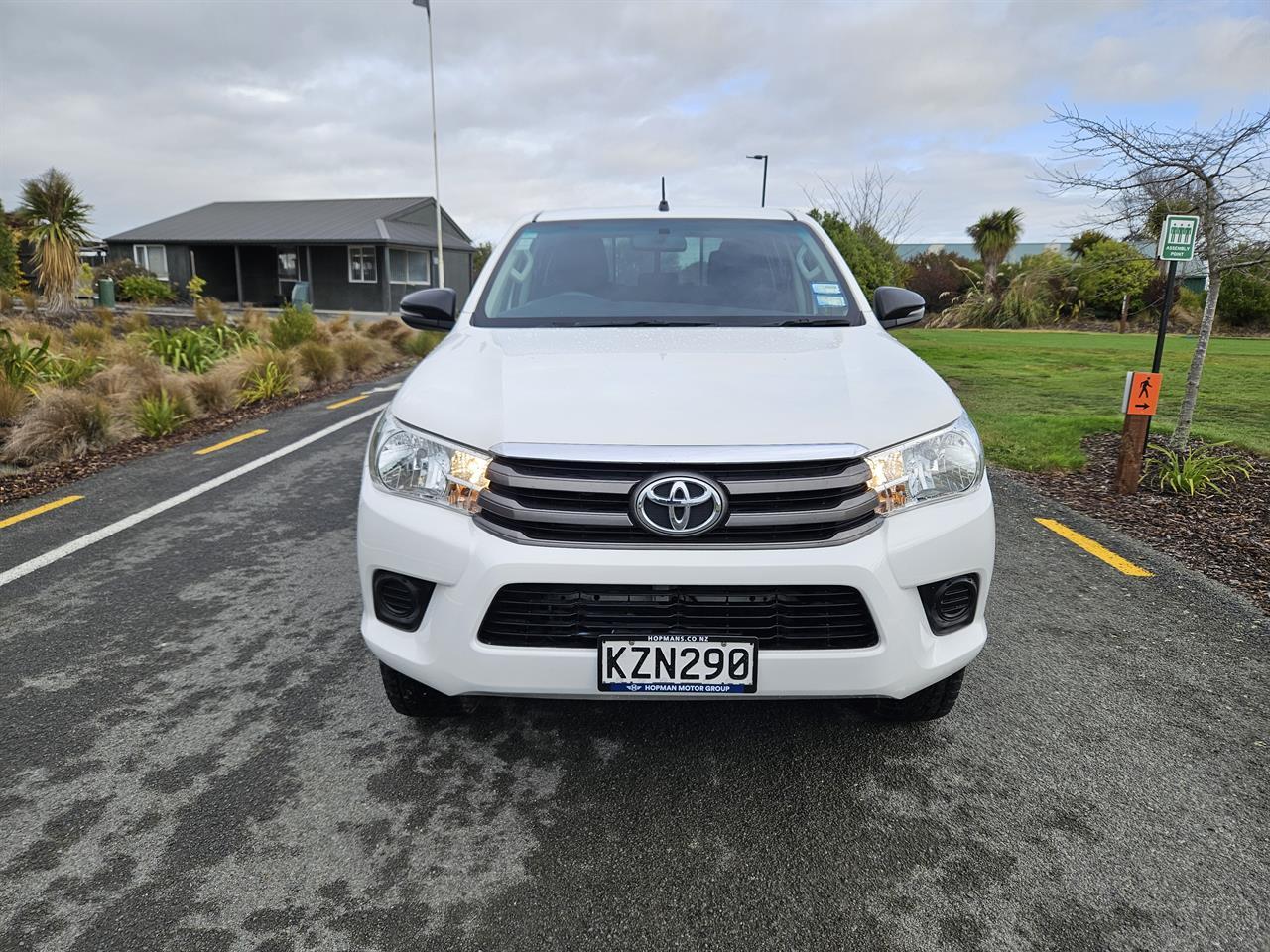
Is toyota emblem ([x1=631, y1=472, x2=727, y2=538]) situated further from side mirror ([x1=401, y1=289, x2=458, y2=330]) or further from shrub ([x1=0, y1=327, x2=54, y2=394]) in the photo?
shrub ([x1=0, y1=327, x2=54, y2=394])

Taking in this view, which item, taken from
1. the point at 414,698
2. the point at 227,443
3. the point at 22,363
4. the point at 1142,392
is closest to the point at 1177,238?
the point at 1142,392

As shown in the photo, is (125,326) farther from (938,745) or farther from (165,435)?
(938,745)

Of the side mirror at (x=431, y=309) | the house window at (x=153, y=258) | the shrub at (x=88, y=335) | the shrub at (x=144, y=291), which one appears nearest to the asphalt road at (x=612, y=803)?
the side mirror at (x=431, y=309)

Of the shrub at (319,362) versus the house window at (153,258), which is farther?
the house window at (153,258)

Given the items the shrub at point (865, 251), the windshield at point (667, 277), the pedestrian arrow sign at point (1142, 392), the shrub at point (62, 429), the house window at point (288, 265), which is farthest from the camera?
the house window at point (288, 265)

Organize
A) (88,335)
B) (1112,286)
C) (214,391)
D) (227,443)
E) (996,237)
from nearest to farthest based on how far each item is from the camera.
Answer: (227,443), (214,391), (88,335), (1112,286), (996,237)

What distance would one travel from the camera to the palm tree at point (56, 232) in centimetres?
2458

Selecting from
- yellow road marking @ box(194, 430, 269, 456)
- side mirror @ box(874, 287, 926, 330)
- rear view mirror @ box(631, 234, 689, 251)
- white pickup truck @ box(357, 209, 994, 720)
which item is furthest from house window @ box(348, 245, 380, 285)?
white pickup truck @ box(357, 209, 994, 720)

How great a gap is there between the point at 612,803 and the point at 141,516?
4269mm

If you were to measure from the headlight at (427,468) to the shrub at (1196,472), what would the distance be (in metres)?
5.32

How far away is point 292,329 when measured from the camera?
14.5 m

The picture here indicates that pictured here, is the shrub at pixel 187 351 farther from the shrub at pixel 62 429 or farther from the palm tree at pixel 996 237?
the palm tree at pixel 996 237

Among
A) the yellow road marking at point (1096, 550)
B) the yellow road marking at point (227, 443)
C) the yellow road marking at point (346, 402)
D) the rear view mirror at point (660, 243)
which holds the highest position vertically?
the rear view mirror at point (660, 243)

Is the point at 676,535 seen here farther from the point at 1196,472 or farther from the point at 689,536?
the point at 1196,472
